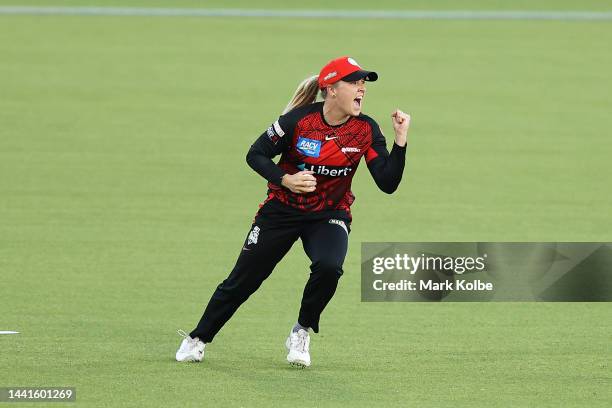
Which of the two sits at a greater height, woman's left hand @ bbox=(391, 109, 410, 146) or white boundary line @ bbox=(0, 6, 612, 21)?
white boundary line @ bbox=(0, 6, 612, 21)

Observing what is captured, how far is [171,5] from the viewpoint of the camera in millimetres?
25703

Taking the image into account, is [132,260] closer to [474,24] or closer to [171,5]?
[474,24]

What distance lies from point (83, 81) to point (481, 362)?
12.3 meters

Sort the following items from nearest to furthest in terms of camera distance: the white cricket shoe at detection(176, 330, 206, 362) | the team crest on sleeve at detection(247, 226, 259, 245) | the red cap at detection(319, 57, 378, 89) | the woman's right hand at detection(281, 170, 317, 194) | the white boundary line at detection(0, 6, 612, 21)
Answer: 1. the woman's right hand at detection(281, 170, 317, 194)
2. the red cap at detection(319, 57, 378, 89)
3. the team crest on sleeve at detection(247, 226, 259, 245)
4. the white cricket shoe at detection(176, 330, 206, 362)
5. the white boundary line at detection(0, 6, 612, 21)

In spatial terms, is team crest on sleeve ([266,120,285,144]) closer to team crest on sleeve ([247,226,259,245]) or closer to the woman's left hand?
team crest on sleeve ([247,226,259,245])

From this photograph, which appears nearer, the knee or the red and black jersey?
the knee

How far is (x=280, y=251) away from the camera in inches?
315

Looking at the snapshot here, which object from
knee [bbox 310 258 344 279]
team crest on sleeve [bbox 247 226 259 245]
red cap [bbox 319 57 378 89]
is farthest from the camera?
→ team crest on sleeve [bbox 247 226 259 245]

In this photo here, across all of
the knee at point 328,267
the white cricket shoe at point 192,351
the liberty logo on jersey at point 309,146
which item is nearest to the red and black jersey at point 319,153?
the liberty logo on jersey at point 309,146

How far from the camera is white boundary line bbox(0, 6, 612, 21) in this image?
78.6ft

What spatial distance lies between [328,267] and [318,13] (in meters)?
17.6

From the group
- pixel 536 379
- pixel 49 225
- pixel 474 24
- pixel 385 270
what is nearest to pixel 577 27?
pixel 474 24

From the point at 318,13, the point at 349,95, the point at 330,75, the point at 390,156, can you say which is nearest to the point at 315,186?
the point at 390,156

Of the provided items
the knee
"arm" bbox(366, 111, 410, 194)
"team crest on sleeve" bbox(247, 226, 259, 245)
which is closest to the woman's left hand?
"arm" bbox(366, 111, 410, 194)
